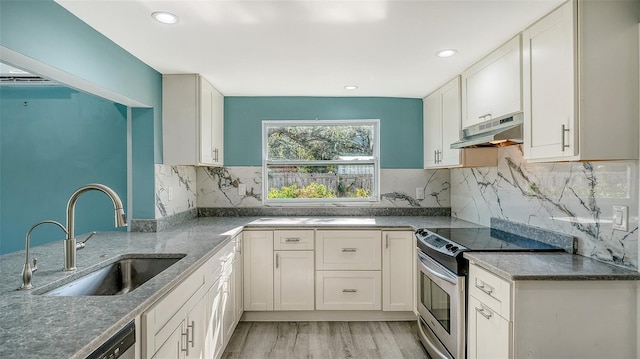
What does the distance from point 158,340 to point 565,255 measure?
216 centimetres

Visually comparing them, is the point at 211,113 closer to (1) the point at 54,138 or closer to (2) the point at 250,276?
(1) the point at 54,138

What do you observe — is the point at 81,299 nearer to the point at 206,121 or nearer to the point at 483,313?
the point at 483,313

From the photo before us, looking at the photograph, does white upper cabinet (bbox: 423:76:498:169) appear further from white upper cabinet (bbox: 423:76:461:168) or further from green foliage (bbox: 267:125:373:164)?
green foliage (bbox: 267:125:373:164)

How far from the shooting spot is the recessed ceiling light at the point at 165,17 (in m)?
1.80

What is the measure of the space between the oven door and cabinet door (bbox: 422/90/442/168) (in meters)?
1.11

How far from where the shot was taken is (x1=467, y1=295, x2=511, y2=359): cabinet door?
1.67 metres

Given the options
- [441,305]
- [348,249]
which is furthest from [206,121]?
[441,305]

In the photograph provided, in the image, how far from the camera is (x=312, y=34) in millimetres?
2072

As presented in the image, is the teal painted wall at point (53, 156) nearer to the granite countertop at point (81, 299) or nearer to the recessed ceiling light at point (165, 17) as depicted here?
the granite countertop at point (81, 299)

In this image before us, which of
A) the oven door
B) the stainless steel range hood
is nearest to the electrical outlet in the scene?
the stainless steel range hood

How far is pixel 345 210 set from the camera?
3715 millimetres

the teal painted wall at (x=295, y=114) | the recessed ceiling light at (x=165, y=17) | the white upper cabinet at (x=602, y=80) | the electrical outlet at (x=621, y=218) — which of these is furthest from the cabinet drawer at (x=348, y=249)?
the recessed ceiling light at (x=165, y=17)

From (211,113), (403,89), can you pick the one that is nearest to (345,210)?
(403,89)

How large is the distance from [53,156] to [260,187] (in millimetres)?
1874
